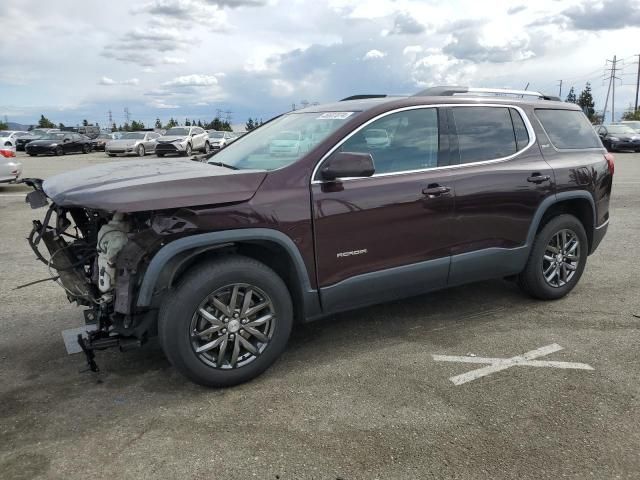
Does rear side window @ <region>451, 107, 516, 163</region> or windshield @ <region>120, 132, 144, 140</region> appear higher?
windshield @ <region>120, 132, 144, 140</region>

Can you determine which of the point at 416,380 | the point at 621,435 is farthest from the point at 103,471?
the point at 621,435

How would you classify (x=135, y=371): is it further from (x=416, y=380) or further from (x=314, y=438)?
(x=416, y=380)

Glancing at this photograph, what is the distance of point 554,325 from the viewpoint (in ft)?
14.5

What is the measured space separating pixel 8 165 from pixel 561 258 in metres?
12.1

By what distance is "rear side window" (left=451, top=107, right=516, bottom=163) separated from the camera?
423cm

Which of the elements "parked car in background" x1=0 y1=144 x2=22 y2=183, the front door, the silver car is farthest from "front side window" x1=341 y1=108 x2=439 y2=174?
the silver car

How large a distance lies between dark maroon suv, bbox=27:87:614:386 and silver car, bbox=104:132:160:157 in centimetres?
2672

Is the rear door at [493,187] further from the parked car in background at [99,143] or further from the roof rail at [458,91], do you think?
the parked car in background at [99,143]

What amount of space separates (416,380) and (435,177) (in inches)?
58.1

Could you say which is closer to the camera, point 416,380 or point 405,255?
point 416,380

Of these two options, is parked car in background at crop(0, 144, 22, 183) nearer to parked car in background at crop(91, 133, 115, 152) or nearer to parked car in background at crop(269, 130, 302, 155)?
parked car in background at crop(269, 130, 302, 155)

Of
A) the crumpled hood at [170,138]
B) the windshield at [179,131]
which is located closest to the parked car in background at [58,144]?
the crumpled hood at [170,138]

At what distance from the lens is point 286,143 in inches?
160

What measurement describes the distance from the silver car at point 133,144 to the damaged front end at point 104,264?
27421 millimetres
